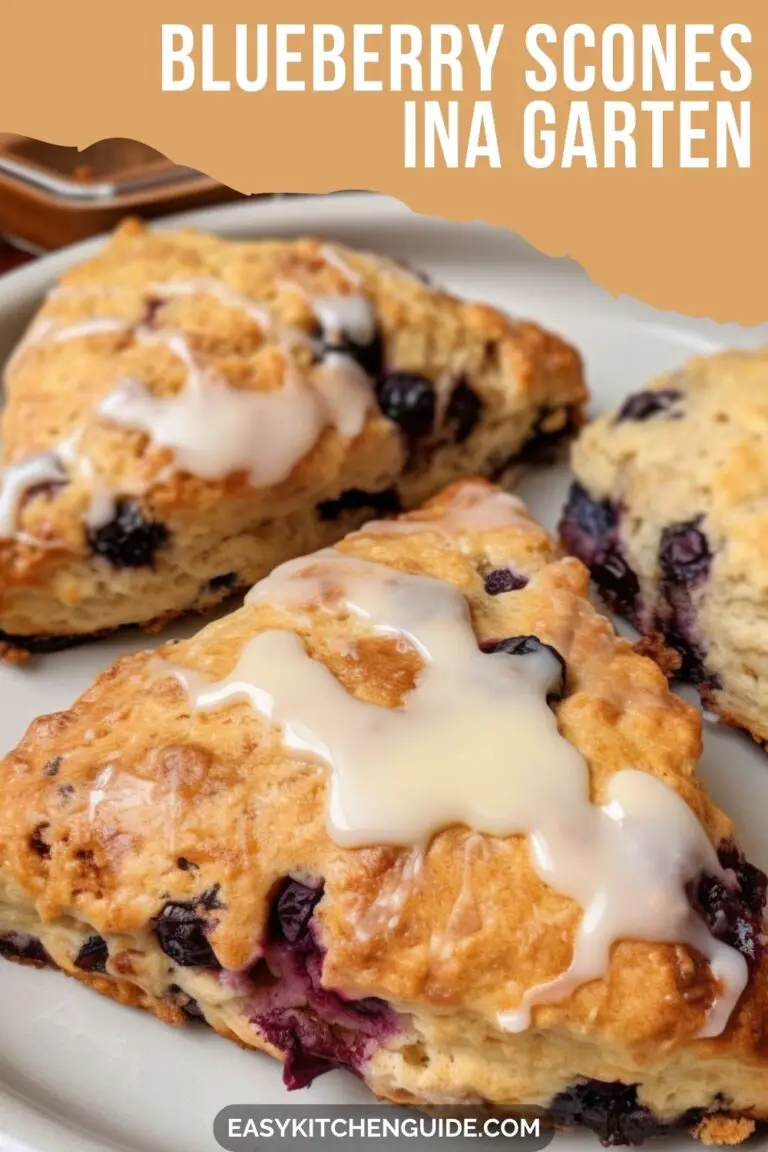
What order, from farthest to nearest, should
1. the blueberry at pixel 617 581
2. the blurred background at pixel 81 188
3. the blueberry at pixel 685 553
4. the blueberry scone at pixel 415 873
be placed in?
the blurred background at pixel 81 188 → the blueberry at pixel 617 581 → the blueberry at pixel 685 553 → the blueberry scone at pixel 415 873

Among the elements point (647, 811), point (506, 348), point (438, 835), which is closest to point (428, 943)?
point (438, 835)

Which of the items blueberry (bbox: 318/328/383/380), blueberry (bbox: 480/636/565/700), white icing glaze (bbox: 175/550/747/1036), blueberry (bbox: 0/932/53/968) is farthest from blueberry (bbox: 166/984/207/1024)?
blueberry (bbox: 318/328/383/380)

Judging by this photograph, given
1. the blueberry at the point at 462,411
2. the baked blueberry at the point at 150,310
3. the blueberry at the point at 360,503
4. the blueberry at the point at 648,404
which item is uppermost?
the baked blueberry at the point at 150,310

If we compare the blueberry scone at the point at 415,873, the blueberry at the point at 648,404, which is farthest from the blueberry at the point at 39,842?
the blueberry at the point at 648,404

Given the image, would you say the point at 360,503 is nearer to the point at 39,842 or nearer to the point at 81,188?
the point at 39,842

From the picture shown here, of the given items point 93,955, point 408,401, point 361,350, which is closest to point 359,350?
point 361,350

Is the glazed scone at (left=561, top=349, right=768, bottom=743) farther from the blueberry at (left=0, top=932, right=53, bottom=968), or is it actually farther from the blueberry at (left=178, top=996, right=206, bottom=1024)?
the blueberry at (left=0, top=932, right=53, bottom=968)

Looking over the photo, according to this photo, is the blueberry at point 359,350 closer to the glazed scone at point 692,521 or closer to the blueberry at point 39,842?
the glazed scone at point 692,521
